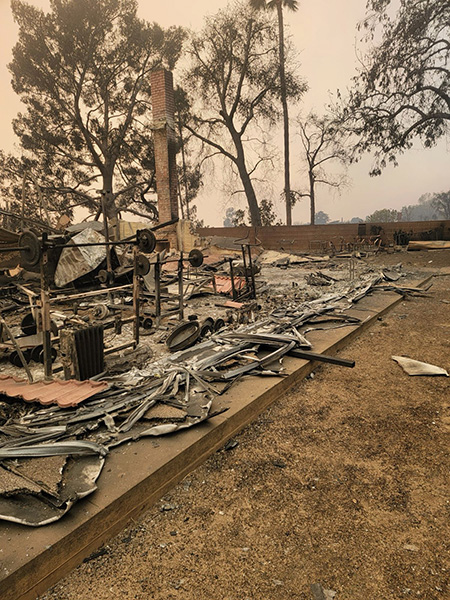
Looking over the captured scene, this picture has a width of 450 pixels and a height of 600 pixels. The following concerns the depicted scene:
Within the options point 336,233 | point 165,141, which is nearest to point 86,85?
point 165,141

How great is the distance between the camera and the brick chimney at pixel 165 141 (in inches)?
746

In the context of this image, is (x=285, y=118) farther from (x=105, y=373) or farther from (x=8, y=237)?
(x=105, y=373)

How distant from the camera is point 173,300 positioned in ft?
32.0

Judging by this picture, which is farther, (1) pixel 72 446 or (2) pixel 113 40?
(2) pixel 113 40

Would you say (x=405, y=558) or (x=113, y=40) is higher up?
(x=113, y=40)

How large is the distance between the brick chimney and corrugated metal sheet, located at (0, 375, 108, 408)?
52.5ft

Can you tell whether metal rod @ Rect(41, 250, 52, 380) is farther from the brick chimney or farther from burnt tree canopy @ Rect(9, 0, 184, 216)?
burnt tree canopy @ Rect(9, 0, 184, 216)

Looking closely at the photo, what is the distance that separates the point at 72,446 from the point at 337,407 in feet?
8.07

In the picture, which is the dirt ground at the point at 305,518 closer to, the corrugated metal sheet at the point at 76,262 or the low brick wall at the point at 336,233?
the corrugated metal sheet at the point at 76,262

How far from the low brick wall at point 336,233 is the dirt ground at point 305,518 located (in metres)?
17.1

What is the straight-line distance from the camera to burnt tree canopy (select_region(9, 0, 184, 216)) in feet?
84.1

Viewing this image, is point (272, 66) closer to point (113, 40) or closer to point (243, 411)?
point (113, 40)

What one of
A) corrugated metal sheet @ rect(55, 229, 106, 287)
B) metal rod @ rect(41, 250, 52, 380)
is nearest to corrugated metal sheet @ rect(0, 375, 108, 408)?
metal rod @ rect(41, 250, 52, 380)

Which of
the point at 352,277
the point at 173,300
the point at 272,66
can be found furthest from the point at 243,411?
the point at 272,66
